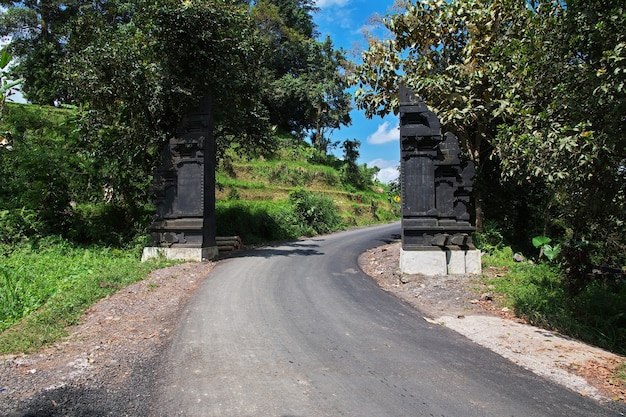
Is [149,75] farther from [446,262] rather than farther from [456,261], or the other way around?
[456,261]

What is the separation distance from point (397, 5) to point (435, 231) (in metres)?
9.69

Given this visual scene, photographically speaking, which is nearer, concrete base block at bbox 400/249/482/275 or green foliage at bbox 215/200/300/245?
concrete base block at bbox 400/249/482/275

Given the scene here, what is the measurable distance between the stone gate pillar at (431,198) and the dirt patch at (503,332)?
1.74 ft

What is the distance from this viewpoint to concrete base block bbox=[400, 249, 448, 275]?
1090 cm

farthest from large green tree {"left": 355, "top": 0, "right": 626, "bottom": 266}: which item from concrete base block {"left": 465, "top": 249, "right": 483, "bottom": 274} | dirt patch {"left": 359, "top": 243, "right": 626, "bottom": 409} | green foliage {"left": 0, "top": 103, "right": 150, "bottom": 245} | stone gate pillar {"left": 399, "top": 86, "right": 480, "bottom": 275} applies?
green foliage {"left": 0, "top": 103, "right": 150, "bottom": 245}

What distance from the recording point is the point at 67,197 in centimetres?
1534

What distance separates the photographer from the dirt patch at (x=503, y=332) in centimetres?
486

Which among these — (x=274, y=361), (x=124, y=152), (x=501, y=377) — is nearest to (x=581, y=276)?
(x=501, y=377)

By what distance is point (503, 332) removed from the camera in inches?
265

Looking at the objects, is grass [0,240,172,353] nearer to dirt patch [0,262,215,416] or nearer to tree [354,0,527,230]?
dirt patch [0,262,215,416]

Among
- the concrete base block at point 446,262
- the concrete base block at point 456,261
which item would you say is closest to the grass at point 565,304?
the concrete base block at point 446,262

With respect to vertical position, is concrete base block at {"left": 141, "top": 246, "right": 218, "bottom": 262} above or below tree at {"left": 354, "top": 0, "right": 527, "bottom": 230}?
below

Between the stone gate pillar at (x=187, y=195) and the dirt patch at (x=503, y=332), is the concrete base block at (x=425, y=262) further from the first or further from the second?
the stone gate pillar at (x=187, y=195)

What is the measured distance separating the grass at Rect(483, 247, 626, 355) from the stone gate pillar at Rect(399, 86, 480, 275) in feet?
4.24
